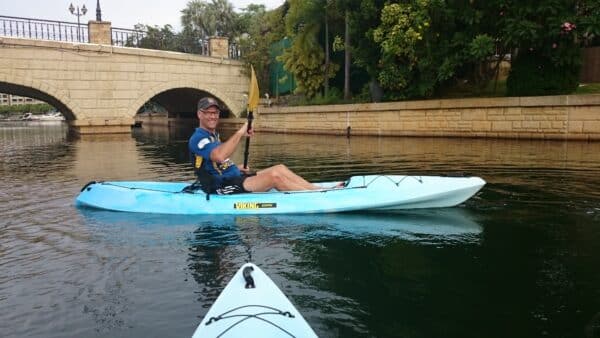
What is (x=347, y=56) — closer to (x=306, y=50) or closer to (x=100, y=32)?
(x=306, y=50)

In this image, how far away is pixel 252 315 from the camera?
9.31ft

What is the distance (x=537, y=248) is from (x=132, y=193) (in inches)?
209

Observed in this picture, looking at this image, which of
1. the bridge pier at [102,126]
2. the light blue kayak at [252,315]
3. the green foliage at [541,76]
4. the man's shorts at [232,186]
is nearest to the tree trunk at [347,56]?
the green foliage at [541,76]

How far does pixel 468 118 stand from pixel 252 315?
1749 cm

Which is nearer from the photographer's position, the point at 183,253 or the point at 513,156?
the point at 183,253

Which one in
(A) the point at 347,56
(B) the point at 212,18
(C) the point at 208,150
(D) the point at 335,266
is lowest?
(D) the point at 335,266

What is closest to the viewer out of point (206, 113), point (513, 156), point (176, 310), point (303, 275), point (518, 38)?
point (176, 310)

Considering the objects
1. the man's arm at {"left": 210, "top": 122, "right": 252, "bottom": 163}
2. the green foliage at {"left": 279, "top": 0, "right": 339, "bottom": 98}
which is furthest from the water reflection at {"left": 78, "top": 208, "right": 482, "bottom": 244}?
the green foliage at {"left": 279, "top": 0, "right": 339, "bottom": 98}

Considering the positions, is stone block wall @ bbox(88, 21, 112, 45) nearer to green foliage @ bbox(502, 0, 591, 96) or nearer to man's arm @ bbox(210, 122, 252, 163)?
green foliage @ bbox(502, 0, 591, 96)

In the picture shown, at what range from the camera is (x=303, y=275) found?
15.3 feet

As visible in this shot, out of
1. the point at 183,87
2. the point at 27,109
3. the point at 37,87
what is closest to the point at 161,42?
the point at 183,87

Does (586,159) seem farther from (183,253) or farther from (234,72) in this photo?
(234,72)

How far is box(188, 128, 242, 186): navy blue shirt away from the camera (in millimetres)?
6516

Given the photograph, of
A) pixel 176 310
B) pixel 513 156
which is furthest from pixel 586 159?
pixel 176 310
